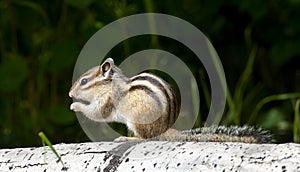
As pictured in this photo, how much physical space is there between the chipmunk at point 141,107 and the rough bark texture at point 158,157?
Answer: 15cm

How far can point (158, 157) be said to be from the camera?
177cm

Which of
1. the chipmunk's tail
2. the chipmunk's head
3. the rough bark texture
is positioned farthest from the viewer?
the chipmunk's head

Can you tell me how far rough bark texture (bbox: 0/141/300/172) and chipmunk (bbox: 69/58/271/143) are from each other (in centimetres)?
15

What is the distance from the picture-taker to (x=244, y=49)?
4418mm

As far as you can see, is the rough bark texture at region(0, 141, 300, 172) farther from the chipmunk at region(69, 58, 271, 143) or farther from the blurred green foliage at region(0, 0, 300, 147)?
the blurred green foliage at region(0, 0, 300, 147)

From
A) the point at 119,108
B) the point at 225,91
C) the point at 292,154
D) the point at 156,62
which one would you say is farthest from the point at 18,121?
the point at 292,154

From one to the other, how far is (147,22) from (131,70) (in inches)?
24.0

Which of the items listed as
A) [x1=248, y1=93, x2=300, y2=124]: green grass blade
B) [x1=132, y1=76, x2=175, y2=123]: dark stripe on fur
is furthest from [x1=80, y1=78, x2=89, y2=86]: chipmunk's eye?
[x1=248, y1=93, x2=300, y2=124]: green grass blade

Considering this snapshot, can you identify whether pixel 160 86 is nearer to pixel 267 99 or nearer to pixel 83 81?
pixel 83 81

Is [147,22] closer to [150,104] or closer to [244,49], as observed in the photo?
[244,49]

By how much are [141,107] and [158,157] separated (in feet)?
0.93

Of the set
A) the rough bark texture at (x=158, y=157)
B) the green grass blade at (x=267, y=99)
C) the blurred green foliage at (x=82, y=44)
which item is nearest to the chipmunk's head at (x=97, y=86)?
the rough bark texture at (x=158, y=157)

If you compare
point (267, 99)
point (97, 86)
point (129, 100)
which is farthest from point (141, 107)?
point (267, 99)

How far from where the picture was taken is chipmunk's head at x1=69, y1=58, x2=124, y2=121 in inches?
83.7
